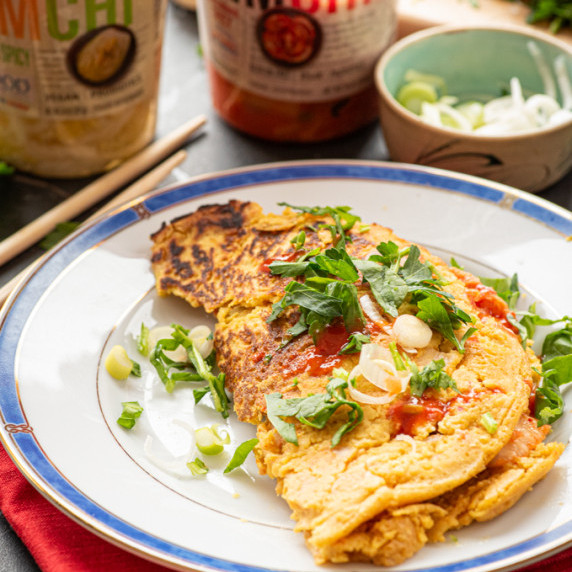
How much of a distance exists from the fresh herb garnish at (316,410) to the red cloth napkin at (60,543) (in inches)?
25.1

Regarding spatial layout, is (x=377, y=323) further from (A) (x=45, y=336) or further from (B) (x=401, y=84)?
(B) (x=401, y=84)

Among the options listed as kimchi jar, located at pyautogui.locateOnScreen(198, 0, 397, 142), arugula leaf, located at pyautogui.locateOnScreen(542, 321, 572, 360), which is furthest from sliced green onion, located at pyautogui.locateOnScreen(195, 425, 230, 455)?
kimchi jar, located at pyautogui.locateOnScreen(198, 0, 397, 142)

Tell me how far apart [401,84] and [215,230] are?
193 cm

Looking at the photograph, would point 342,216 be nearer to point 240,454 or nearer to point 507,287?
point 507,287

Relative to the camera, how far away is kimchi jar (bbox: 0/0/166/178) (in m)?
3.94

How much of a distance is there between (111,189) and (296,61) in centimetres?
131

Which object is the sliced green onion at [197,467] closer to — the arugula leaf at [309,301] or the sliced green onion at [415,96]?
the arugula leaf at [309,301]

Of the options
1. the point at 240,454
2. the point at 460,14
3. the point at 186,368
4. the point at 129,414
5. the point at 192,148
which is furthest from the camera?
the point at 460,14

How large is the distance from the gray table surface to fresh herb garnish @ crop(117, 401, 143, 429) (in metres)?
1.27

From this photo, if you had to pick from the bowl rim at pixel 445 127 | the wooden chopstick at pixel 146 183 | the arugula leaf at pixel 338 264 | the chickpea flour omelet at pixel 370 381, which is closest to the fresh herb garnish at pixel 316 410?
the chickpea flour omelet at pixel 370 381

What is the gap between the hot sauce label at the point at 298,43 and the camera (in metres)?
4.34

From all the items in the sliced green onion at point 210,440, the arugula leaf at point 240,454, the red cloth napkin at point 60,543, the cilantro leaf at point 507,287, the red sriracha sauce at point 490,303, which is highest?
the red sriracha sauce at point 490,303

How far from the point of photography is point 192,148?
5.07 metres

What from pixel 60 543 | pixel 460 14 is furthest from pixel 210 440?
pixel 460 14
